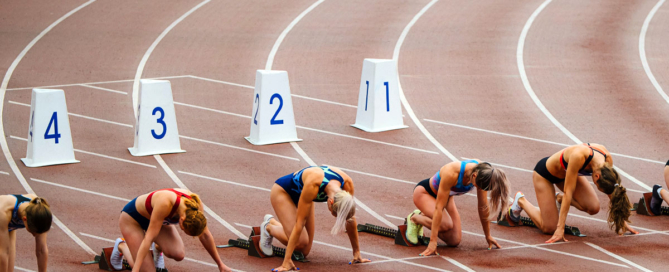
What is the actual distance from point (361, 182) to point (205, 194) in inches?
87.4

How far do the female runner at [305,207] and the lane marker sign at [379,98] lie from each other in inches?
226

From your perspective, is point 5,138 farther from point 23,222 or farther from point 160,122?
point 23,222

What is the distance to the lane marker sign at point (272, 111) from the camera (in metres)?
12.4

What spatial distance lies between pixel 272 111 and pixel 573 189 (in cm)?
582

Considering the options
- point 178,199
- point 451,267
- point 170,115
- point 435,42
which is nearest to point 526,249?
point 451,267

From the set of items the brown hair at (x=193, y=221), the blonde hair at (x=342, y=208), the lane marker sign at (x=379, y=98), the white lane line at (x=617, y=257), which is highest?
the lane marker sign at (x=379, y=98)

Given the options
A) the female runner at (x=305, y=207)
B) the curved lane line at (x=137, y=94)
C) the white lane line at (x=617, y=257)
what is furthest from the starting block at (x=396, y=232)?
the white lane line at (x=617, y=257)

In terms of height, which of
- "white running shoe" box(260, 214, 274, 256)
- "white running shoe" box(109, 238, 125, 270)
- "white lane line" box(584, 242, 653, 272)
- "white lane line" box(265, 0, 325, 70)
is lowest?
"white running shoe" box(109, 238, 125, 270)

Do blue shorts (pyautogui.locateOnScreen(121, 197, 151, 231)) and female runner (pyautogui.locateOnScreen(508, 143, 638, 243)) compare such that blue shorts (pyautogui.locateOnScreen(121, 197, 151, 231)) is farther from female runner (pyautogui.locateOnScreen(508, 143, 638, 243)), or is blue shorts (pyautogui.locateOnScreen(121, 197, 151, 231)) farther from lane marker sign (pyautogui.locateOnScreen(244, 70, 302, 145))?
lane marker sign (pyautogui.locateOnScreen(244, 70, 302, 145))

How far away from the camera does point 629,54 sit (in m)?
18.4

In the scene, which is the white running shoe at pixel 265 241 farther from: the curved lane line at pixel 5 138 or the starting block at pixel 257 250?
the curved lane line at pixel 5 138

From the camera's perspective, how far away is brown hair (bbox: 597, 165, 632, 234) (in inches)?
296

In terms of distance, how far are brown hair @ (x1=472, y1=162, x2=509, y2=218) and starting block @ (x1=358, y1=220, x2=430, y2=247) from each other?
1214mm

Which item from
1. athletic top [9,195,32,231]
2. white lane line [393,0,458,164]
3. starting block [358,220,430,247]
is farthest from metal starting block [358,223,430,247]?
athletic top [9,195,32,231]
